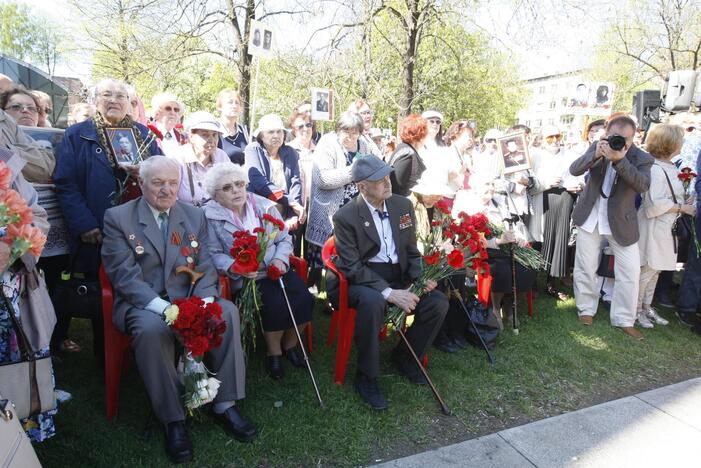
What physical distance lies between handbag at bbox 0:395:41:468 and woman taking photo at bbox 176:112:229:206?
212 centimetres

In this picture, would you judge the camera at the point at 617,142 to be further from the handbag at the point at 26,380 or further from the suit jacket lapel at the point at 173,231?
the handbag at the point at 26,380

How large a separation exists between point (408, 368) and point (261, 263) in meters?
1.38

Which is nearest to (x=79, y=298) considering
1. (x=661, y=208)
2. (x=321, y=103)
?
(x=321, y=103)

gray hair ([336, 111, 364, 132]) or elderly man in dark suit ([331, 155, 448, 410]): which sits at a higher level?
gray hair ([336, 111, 364, 132])

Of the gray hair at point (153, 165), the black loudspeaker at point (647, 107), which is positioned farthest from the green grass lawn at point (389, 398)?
the black loudspeaker at point (647, 107)

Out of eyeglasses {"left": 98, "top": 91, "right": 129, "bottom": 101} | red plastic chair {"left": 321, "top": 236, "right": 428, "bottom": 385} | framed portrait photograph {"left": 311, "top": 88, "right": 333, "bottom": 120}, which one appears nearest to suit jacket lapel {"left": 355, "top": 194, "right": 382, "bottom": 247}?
red plastic chair {"left": 321, "top": 236, "right": 428, "bottom": 385}

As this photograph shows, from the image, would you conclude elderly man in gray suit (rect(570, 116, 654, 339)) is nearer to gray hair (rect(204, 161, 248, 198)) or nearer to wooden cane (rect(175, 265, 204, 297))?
gray hair (rect(204, 161, 248, 198))

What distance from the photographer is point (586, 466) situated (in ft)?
8.86

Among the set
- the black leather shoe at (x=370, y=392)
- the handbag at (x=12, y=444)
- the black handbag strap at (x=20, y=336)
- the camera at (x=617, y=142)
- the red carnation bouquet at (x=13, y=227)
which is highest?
the camera at (x=617, y=142)

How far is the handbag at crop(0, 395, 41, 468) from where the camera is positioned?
1.62m

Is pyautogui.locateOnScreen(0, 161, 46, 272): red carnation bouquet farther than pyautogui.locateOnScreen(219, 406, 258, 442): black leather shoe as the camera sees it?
No

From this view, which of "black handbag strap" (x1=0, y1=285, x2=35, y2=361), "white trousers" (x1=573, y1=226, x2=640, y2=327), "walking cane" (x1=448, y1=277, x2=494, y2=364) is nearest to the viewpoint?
"black handbag strap" (x1=0, y1=285, x2=35, y2=361)

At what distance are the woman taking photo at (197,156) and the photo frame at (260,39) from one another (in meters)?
3.20

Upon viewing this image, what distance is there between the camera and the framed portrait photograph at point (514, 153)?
4660 mm
